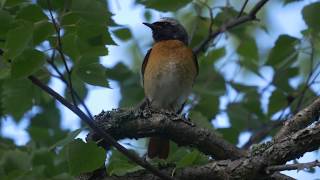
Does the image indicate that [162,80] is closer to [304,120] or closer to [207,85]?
[207,85]

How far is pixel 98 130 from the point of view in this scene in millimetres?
3271

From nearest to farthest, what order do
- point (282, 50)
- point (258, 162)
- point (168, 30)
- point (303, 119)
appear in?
point (258, 162), point (303, 119), point (282, 50), point (168, 30)

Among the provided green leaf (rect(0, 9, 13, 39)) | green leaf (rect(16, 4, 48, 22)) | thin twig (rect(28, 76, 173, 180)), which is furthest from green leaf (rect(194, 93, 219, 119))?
green leaf (rect(0, 9, 13, 39))

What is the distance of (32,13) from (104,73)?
53cm

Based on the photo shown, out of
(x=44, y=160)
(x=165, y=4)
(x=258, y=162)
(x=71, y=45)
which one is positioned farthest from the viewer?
(x=165, y=4)

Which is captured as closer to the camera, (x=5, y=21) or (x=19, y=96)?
(x=5, y=21)

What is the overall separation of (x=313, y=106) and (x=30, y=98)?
224cm

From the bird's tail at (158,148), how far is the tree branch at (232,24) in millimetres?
1432

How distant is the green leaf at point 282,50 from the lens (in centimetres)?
538

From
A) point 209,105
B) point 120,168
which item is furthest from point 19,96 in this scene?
point 209,105

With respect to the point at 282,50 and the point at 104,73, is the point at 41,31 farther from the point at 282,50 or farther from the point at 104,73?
the point at 282,50

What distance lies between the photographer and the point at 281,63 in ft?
20.2

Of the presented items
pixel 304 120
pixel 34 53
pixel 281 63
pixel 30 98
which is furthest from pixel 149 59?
pixel 34 53

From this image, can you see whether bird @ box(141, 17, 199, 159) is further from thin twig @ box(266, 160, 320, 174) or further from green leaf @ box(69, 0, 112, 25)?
thin twig @ box(266, 160, 320, 174)
